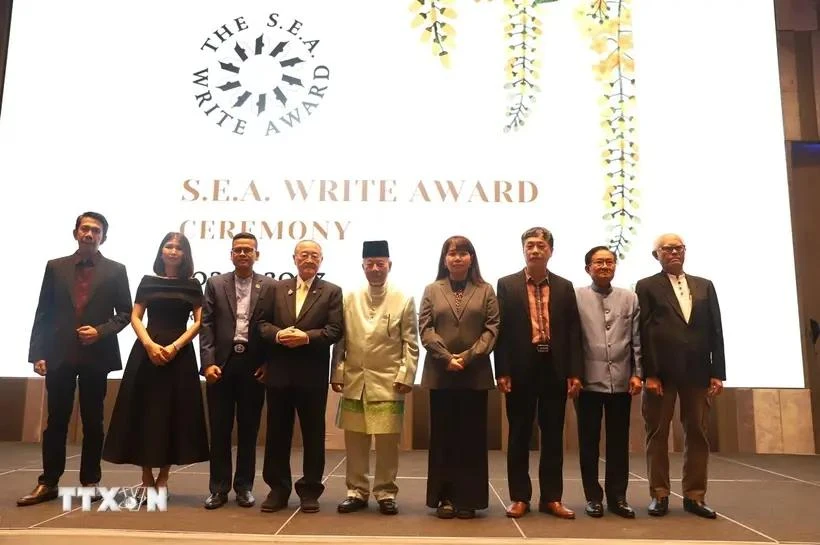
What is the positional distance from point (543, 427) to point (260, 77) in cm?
322

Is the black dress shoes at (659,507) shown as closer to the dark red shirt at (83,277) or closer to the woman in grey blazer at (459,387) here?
the woman in grey blazer at (459,387)

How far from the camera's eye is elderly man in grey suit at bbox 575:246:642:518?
2.60 m

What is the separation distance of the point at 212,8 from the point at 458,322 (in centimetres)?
343

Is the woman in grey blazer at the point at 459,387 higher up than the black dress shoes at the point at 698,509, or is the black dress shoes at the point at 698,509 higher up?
the woman in grey blazer at the point at 459,387

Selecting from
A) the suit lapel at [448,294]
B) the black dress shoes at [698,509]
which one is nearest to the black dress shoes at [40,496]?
the suit lapel at [448,294]

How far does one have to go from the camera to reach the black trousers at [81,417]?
2750 mm

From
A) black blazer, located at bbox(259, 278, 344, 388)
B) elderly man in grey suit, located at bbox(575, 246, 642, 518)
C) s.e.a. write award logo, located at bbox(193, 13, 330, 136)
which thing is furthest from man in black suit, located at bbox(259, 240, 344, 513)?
s.e.a. write award logo, located at bbox(193, 13, 330, 136)

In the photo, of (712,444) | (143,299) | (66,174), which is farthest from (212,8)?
(712,444)

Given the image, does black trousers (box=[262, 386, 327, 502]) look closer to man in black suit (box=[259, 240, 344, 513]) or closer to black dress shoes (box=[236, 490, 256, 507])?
man in black suit (box=[259, 240, 344, 513])

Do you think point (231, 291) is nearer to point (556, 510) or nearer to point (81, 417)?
point (81, 417)

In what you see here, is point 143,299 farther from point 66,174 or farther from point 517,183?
point 517,183

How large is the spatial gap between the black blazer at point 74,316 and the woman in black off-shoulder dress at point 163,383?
0.43 feet

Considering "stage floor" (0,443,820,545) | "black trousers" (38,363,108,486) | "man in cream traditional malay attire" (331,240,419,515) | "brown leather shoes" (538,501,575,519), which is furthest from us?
"black trousers" (38,363,108,486)

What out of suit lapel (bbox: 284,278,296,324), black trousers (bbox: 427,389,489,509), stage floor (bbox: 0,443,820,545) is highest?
suit lapel (bbox: 284,278,296,324)
